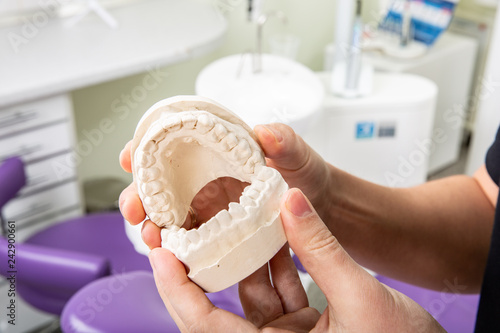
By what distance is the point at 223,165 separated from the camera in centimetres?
92

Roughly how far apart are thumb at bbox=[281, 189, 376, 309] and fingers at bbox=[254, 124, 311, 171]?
0.16m

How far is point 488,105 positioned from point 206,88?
4.10 ft

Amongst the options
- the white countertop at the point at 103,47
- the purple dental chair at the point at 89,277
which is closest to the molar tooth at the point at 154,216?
the purple dental chair at the point at 89,277

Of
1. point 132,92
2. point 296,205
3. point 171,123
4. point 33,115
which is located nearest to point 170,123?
point 171,123

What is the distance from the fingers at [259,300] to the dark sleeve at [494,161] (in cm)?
43

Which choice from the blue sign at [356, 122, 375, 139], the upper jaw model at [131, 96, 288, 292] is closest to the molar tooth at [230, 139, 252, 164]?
the upper jaw model at [131, 96, 288, 292]

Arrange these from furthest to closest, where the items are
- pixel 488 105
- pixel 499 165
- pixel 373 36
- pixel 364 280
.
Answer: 1. pixel 373 36
2. pixel 488 105
3. pixel 499 165
4. pixel 364 280

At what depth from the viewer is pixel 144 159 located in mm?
812

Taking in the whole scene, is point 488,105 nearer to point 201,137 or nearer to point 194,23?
point 194,23

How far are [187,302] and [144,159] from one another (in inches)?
8.3

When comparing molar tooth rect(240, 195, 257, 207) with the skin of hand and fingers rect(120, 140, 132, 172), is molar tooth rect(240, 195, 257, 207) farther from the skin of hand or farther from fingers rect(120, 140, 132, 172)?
fingers rect(120, 140, 132, 172)

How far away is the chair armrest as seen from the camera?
1.34 m

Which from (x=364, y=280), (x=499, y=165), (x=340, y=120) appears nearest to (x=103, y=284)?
(x=364, y=280)

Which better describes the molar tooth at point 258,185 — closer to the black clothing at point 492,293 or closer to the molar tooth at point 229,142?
the molar tooth at point 229,142
